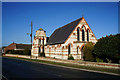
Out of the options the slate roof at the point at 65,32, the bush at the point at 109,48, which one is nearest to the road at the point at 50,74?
the bush at the point at 109,48

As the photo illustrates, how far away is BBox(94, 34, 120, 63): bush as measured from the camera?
57.7ft

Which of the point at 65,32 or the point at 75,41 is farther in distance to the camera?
the point at 65,32

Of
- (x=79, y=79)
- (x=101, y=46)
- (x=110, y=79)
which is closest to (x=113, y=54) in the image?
(x=101, y=46)

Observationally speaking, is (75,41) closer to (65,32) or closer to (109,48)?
(65,32)

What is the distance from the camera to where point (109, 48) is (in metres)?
18.3

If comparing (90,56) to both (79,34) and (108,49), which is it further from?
(79,34)

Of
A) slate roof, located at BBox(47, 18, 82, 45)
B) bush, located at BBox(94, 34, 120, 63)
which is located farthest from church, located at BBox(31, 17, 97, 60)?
bush, located at BBox(94, 34, 120, 63)

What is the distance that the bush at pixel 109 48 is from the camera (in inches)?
693

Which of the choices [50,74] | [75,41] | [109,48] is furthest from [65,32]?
[50,74]

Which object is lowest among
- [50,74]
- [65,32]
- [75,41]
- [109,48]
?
[50,74]

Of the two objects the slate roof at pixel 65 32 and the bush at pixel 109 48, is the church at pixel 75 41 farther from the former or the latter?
the bush at pixel 109 48

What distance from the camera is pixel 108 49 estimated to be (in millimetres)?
18438

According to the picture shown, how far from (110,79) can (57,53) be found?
22930 millimetres

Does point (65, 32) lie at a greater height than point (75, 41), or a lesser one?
greater
